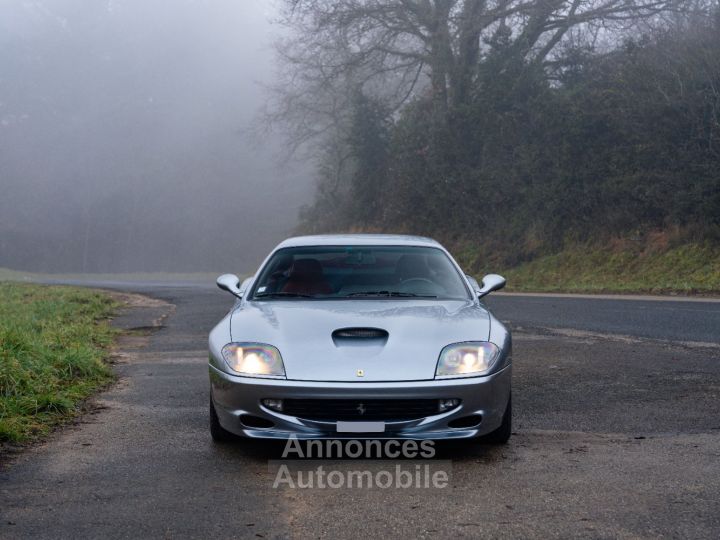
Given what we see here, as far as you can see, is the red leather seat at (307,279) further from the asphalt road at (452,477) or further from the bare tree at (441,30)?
the bare tree at (441,30)

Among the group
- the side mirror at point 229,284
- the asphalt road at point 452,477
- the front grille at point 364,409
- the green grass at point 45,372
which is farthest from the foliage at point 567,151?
the front grille at point 364,409

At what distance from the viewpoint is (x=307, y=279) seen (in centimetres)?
674

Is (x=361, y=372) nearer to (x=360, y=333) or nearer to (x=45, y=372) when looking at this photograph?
(x=360, y=333)

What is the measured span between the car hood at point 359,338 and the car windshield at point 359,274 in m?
0.37

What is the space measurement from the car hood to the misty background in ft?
188

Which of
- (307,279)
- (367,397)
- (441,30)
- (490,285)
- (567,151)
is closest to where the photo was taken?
(367,397)

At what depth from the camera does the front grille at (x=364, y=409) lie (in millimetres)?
5102

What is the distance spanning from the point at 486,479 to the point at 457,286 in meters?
2.09

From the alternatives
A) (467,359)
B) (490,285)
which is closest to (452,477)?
(467,359)

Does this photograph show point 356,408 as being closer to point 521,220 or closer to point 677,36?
point 677,36

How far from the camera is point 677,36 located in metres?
26.6

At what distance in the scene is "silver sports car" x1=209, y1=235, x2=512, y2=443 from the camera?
511 centimetres

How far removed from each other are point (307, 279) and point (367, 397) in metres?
1.83

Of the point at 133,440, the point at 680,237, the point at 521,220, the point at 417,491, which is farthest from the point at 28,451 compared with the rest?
the point at 521,220
